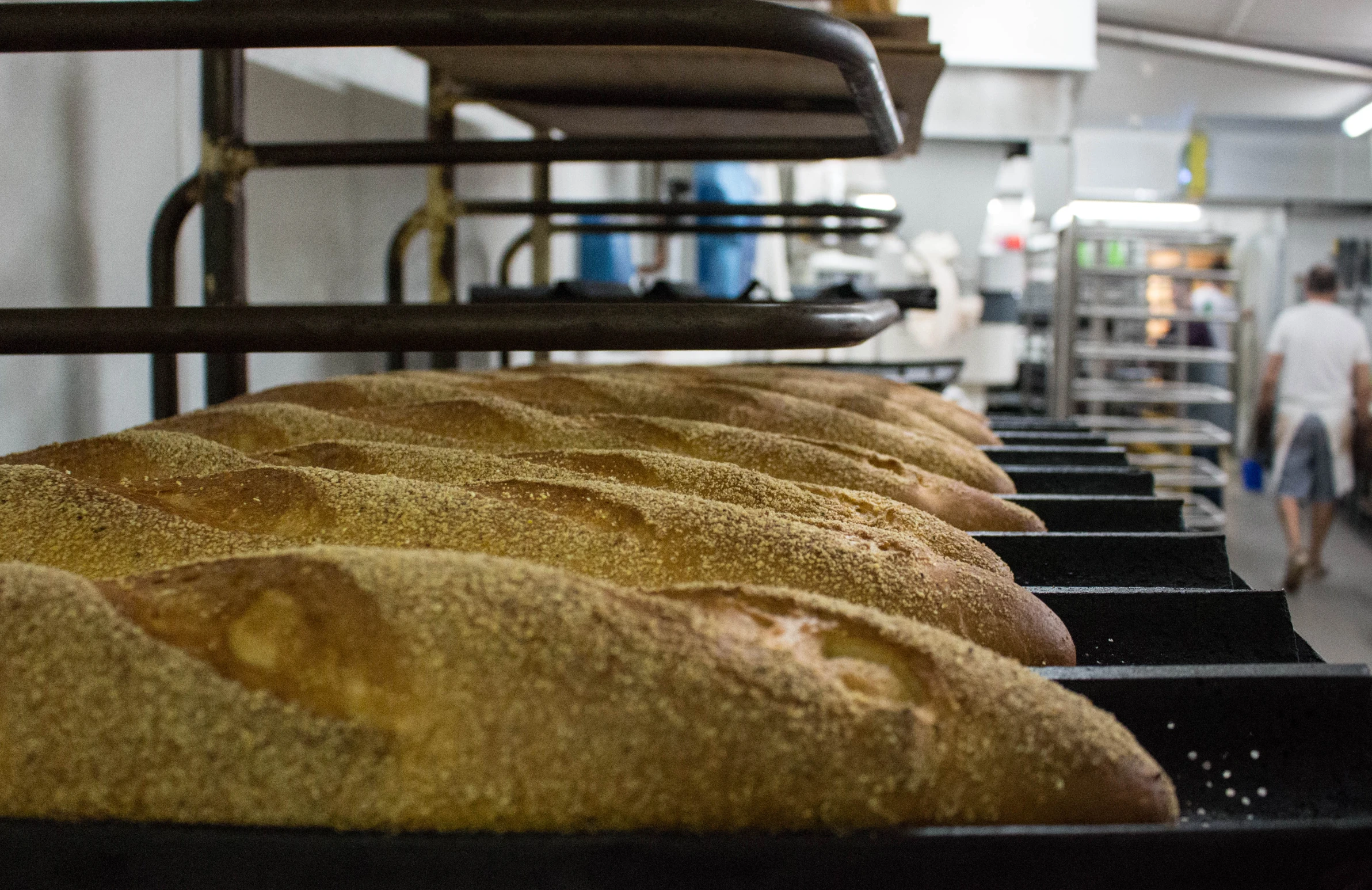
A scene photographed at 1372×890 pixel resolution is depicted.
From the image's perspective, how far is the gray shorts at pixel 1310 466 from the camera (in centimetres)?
546

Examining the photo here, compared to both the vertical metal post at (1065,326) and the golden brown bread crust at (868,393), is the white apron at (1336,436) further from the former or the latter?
the golden brown bread crust at (868,393)

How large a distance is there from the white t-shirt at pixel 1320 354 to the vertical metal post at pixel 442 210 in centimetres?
512

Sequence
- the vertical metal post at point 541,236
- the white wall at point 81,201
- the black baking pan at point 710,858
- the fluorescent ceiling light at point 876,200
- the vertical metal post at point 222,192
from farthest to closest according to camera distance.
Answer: the fluorescent ceiling light at point 876,200
the vertical metal post at point 541,236
the vertical metal post at point 222,192
the white wall at point 81,201
the black baking pan at point 710,858

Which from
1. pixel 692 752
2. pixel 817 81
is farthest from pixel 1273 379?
pixel 692 752

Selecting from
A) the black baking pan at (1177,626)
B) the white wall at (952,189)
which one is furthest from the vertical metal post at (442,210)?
the white wall at (952,189)

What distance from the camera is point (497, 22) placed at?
58cm

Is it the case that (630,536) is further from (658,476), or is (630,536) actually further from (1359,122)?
(1359,122)

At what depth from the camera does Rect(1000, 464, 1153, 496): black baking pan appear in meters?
0.98

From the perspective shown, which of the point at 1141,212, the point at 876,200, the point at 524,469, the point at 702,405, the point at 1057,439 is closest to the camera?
the point at 524,469

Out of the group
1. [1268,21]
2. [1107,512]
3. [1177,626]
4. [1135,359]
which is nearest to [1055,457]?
[1107,512]

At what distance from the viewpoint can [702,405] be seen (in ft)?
3.27

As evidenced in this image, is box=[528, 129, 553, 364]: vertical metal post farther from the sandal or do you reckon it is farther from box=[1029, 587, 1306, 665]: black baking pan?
the sandal

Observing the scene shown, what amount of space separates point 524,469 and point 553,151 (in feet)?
2.69

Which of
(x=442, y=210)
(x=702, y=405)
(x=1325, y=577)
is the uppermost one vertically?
(x=442, y=210)
